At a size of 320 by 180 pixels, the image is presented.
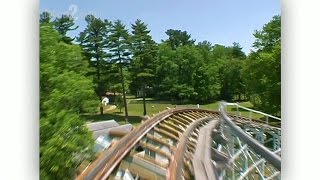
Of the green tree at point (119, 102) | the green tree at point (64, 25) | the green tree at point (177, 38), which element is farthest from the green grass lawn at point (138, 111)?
the green tree at point (64, 25)

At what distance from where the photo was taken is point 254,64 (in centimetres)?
301

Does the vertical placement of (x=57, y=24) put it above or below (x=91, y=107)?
above

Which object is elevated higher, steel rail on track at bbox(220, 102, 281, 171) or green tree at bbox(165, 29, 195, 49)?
green tree at bbox(165, 29, 195, 49)

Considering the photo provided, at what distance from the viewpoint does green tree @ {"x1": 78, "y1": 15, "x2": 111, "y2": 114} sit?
295cm

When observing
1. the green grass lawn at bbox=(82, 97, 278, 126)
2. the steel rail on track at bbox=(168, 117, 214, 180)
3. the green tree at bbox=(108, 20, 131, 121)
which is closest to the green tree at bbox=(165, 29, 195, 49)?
the green tree at bbox=(108, 20, 131, 121)

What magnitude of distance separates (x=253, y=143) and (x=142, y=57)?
31.7 inches

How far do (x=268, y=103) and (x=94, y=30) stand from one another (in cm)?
110

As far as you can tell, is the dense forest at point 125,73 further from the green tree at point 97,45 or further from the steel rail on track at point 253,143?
the steel rail on track at point 253,143

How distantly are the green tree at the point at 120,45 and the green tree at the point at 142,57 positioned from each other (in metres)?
0.04

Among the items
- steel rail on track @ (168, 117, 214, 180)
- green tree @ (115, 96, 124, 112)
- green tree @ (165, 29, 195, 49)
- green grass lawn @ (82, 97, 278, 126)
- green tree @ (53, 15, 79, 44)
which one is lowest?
steel rail on track @ (168, 117, 214, 180)

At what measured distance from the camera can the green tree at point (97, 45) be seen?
2.95 m

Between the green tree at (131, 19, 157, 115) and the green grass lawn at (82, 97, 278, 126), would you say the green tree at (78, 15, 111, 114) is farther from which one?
the green tree at (131, 19, 157, 115)

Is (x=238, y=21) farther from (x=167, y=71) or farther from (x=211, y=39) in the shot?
(x=167, y=71)
